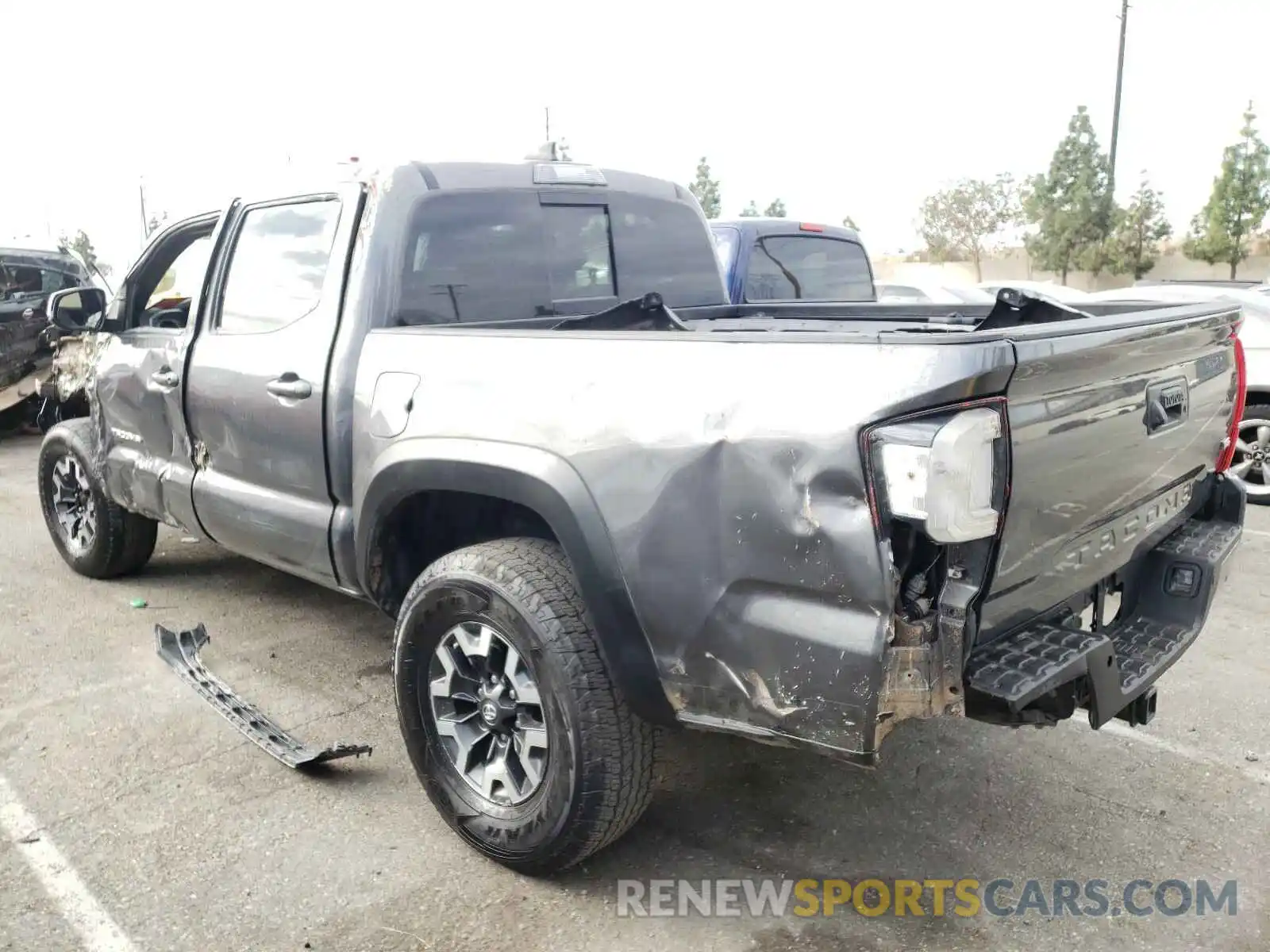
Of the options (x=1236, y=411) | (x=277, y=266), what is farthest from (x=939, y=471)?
(x=277, y=266)

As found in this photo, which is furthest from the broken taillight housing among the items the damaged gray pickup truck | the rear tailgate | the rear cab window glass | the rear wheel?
the rear wheel

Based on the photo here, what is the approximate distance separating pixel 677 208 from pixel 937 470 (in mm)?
2634

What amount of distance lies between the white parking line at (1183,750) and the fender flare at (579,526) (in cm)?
173

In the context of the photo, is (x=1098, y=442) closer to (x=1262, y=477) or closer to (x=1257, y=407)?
(x=1257, y=407)

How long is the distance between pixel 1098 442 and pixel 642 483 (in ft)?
3.57

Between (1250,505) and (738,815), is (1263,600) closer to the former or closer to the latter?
(1250,505)

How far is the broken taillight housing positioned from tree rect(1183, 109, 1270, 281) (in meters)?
38.9

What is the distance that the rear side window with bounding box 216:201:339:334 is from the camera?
145 inches

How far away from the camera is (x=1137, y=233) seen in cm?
3894

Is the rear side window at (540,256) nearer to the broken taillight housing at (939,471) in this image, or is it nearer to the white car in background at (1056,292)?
the white car in background at (1056,292)

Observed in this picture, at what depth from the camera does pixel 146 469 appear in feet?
15.2

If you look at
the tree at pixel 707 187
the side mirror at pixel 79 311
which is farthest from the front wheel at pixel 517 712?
the tree at pixel 707 187

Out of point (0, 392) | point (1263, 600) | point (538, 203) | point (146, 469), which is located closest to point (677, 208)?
point (538, 203)

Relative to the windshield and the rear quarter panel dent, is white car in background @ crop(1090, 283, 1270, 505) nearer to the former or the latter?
the rear quarter panel dent
